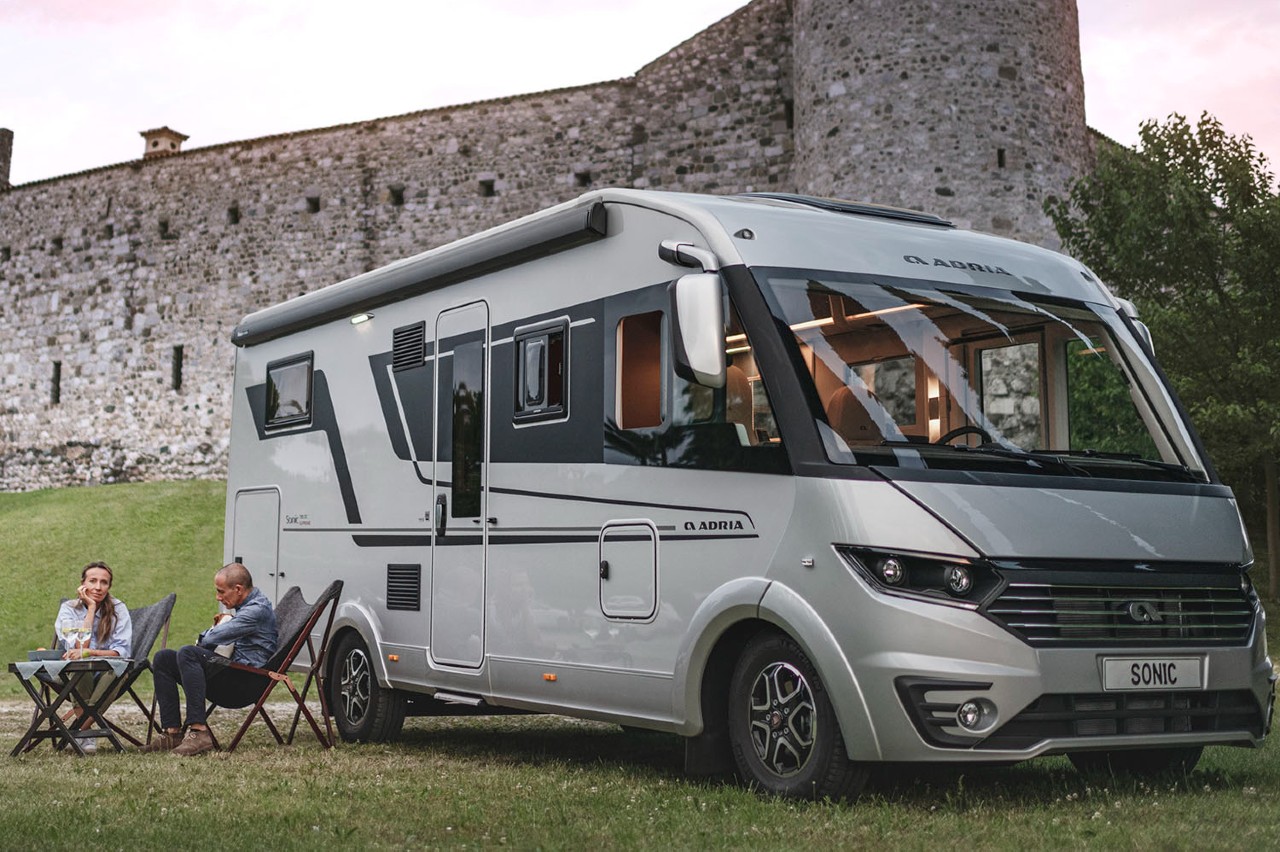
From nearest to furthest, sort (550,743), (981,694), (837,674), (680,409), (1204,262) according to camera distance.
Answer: (981,694) < (837,674) < (680,409) < (550,743) < (1204,262)

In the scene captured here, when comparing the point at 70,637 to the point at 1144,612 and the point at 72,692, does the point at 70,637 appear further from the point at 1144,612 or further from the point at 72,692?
the point at 1144,612

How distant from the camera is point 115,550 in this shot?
70.7 ft

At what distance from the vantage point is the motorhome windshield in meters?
5.70

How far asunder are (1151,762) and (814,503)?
7.14ft

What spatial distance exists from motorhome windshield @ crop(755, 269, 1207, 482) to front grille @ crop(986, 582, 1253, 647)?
515 millimetres

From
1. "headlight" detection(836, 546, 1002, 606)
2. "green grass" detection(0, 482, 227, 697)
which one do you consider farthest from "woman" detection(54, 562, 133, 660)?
"green grass" detection(0, 482, 227, 697)

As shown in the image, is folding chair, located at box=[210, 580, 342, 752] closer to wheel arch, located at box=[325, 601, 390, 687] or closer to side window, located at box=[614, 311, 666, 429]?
wheel arch, located at box=[325, 601, 390, 687]

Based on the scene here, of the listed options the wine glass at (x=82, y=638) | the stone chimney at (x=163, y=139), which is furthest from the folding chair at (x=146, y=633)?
the stone chimney at (x=163, y=139)

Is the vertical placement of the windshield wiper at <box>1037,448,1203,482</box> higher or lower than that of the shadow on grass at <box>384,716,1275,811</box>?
higher

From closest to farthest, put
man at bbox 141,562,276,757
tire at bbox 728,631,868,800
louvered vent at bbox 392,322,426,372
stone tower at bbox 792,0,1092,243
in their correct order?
tire at bbox 728,631,868,800 < man at bbox 141,562,276,757 < louvered vent at bbox 392,322,426,372 < stone tower at bbox 792,0,1092,243

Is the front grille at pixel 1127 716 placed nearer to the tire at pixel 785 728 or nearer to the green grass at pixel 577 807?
the green grass at pixel 577 807

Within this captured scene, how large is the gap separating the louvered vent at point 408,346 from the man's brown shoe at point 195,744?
230 centimetres

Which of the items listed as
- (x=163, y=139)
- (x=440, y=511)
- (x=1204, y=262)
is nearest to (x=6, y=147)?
(x=163, y=139)

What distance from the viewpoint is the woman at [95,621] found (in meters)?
8.46
